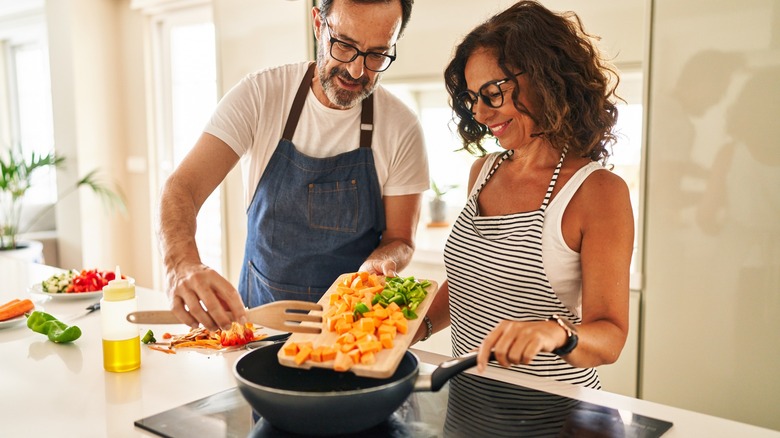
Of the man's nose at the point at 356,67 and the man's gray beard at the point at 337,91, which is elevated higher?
the man's nose at the point at 356,67

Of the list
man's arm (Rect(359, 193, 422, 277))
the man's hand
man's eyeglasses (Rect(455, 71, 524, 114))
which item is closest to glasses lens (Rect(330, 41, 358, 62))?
man's eyeglasses (Rect(455, 71, 524, 114))

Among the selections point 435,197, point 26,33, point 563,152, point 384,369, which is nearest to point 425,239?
point 435,197

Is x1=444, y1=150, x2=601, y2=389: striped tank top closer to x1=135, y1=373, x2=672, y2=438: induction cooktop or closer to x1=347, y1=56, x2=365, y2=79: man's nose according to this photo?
x1=135, y1=373, x2=672, y2=438: induction cooktop

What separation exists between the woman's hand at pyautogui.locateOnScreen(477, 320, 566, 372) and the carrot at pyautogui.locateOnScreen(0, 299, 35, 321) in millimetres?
1387

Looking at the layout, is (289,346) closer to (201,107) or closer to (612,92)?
(612,92)

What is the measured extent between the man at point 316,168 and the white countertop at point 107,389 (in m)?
0.42

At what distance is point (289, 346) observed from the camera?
1.17 m

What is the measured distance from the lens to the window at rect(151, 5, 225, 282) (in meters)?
4.84

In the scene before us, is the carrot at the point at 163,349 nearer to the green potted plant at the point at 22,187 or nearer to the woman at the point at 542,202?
the woman at the point at 542,202

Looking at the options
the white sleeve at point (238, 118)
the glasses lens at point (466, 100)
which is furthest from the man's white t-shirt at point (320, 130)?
the glasses lens at point (466, 100)

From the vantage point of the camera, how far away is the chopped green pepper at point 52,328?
5.38 ft

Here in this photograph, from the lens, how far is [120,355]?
4.69ft

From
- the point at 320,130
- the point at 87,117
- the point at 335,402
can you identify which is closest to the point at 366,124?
the point at 320,130

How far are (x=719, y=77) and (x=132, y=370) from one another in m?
2.04
